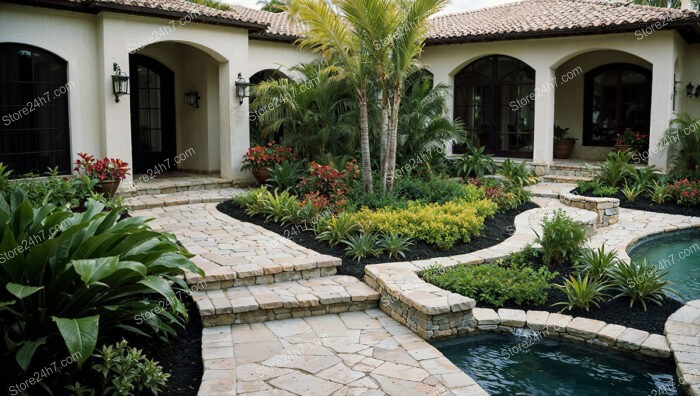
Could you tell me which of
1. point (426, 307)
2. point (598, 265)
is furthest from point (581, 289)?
point (426, 307)

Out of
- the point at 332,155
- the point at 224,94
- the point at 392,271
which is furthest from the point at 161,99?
the point at 392,271

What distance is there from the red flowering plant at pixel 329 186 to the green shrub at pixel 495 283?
3053 mm

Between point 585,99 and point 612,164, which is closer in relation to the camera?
point 612,164

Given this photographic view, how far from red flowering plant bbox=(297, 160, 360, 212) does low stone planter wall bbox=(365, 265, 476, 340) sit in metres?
3.37

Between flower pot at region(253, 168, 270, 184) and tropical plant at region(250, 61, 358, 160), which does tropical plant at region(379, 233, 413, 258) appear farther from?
flower pot at region(253, 168, 270, 184)

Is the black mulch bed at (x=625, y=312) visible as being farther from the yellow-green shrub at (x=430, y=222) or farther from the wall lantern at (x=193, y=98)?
the wall lantern at (x=193, y=98)

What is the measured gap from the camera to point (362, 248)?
26.5 ft

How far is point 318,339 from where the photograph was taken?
5926 mm

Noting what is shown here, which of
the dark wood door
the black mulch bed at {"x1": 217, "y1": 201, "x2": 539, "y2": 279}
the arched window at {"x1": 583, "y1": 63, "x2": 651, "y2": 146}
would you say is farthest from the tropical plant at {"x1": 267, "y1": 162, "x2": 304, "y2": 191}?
the arched window at {"x1": 583, "y1": 63, "x2": 651, "y2": 146}

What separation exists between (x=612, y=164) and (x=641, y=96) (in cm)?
439

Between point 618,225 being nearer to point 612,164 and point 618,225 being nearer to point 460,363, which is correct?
point 612,164

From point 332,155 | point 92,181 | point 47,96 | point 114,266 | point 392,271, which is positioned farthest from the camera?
point 332,155

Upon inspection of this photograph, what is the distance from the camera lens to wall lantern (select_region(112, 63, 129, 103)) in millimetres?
11548

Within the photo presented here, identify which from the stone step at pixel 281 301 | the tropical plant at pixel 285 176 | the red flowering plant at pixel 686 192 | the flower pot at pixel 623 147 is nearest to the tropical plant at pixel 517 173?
the flower pot at pixel 623 147
